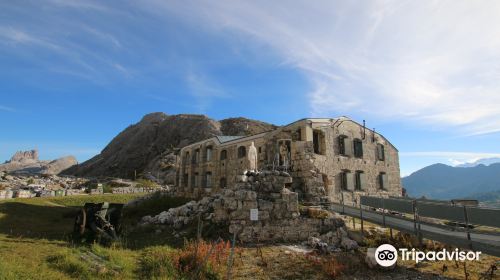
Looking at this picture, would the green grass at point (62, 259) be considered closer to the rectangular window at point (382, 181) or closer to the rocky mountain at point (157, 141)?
the rectangular window at point (382, 181)

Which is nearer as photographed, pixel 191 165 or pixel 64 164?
pixel 191 165

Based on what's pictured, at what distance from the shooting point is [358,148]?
25.6m

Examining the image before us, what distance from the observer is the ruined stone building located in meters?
20.9

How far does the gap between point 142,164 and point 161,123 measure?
21198mm

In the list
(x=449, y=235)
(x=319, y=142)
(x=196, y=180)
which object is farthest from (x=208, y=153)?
(x=449, y=235)

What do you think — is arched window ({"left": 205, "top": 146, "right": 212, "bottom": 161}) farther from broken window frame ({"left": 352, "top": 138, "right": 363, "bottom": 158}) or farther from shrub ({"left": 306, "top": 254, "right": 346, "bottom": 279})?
shrub ({"left": 306, "top": 254, "right": 346, "bottom": 279})

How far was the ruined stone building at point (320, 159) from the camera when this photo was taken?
20.9 m

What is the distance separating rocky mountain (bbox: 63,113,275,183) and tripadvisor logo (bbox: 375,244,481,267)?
225ft

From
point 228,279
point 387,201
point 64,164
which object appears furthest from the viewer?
point 64,164

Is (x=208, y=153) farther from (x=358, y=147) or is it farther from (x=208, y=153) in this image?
(x=358, y=147)

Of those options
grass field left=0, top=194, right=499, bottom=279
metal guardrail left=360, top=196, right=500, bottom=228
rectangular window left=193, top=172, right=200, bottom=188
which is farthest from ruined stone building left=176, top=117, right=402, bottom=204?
grass field left=0, top=194, right=499, bottom=279

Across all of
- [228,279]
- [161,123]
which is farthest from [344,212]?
[161,123]

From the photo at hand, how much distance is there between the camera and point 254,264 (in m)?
10.5

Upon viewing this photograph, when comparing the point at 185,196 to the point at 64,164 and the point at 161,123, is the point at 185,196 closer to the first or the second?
the point at 161,123
